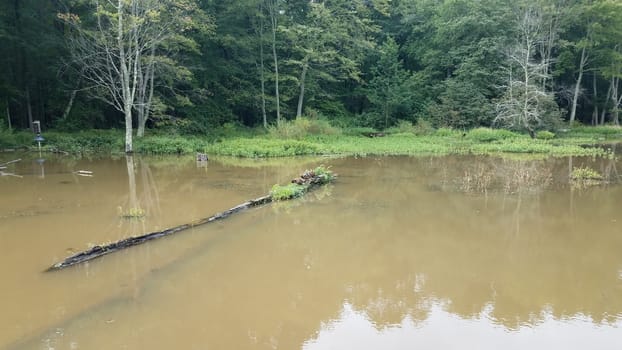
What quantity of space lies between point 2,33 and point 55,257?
1897 centimetres

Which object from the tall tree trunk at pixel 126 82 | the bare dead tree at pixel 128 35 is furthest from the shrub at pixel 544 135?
the tall tree trunk at pixel 126 82

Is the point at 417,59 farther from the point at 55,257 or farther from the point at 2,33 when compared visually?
the point at 55,257

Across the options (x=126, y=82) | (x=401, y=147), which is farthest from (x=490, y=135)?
(x=126, y=82)

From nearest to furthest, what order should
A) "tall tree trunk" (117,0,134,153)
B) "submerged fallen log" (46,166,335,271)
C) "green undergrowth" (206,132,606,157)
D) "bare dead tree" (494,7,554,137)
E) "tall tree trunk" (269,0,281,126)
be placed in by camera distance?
"submerged fallen log" (46,166,335,271), "tall tree trunk" (117,0,134,153), "green undergrowth" (206,132,606,157), "bare dead tree" (494,7,554,137), "tall tree trunk" (269,0,281,126)

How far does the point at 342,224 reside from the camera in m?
10.1

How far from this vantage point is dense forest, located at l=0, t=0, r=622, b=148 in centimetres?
2366

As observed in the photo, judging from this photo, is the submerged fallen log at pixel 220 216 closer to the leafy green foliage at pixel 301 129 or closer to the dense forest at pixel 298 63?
the leafy green foliage at pixel 301 129

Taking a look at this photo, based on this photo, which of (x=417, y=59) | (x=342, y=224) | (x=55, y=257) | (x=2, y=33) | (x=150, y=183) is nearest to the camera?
(x=55, y=257)

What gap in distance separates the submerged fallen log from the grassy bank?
712 cm

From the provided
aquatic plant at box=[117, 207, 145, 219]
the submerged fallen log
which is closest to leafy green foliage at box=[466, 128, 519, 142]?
the submerged fallen log

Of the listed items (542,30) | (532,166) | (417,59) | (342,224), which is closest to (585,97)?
(542,30)

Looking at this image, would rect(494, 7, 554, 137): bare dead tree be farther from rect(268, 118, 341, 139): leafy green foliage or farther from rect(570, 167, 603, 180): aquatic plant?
rect(570, 167, 603, 180): aquatic plant

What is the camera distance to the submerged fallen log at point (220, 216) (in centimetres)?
749

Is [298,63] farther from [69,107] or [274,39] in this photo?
[69,107]
